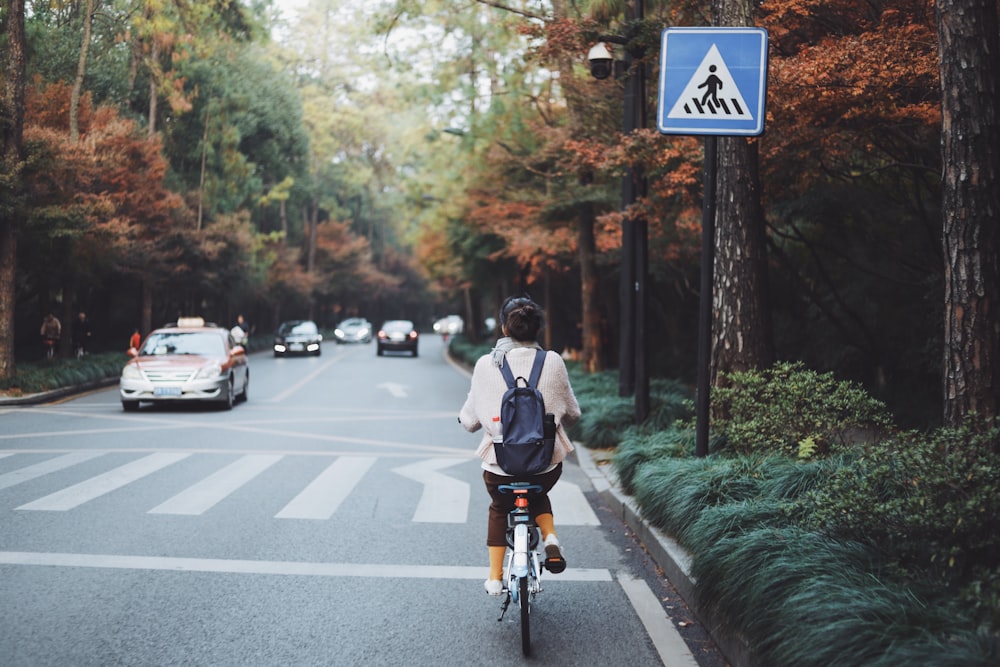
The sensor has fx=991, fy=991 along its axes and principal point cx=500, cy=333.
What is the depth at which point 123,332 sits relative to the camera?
47.5 m

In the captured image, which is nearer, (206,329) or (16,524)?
(16,524)

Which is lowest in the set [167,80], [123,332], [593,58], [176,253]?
[123,332]

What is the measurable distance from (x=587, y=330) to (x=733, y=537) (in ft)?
59.4

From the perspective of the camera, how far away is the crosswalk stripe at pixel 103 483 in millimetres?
8734

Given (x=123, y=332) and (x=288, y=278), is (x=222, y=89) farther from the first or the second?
(x=288, y=278)

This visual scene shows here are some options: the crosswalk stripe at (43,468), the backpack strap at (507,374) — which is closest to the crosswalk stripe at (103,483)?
the crosswalk stripe at (43,468)

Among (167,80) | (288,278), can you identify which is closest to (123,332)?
(288,278)

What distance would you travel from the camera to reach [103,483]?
997 cm

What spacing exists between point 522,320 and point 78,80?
23.2m

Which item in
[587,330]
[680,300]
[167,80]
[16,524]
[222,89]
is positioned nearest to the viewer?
[16,524]

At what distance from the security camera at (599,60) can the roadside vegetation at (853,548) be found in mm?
7624

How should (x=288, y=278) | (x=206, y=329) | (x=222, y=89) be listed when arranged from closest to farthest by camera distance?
(x=206, y=329)
(x=222, y=89)
(x=288, y=278)

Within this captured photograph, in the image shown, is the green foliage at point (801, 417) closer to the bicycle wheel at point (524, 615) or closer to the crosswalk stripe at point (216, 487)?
the bicycle wheel at point (524, 615)

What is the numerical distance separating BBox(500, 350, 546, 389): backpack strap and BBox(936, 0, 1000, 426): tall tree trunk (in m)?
2.83
